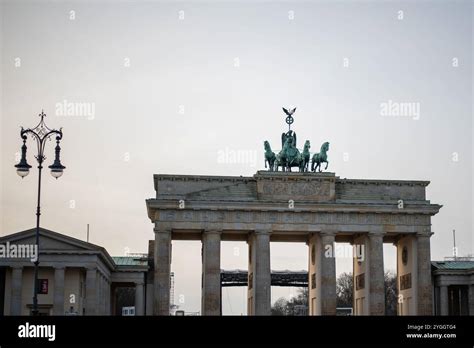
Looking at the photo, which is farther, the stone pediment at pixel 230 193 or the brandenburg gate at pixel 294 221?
the stone pediment at pixel 230 193

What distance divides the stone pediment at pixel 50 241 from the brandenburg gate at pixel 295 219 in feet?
37.6

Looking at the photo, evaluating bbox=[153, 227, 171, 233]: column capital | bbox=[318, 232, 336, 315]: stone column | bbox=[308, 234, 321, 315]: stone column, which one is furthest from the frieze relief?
bbox=[308, 234, 321, 315]: stone column

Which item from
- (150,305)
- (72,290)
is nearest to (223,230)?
(150,305)

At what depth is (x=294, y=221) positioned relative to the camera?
83.6 meters

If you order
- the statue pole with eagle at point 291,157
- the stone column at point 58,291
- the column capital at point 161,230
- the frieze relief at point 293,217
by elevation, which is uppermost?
the statue pole with eagle at point 291,157

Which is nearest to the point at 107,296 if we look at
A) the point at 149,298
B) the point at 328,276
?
the point at 149,298

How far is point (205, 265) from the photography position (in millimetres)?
82250

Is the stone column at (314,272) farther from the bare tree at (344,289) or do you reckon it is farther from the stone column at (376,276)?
the bare tree at (344,289)

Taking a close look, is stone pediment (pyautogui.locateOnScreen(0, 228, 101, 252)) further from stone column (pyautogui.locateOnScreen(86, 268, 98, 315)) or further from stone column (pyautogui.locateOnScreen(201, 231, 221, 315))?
stone column (pyautogui.locateOnScreen(201, 231, 221, 315))

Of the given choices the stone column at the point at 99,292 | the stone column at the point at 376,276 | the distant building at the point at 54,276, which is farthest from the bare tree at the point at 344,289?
the distant building at the point at 54,276

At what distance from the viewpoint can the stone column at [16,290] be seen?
68.4m

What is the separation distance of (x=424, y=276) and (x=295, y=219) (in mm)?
12261
